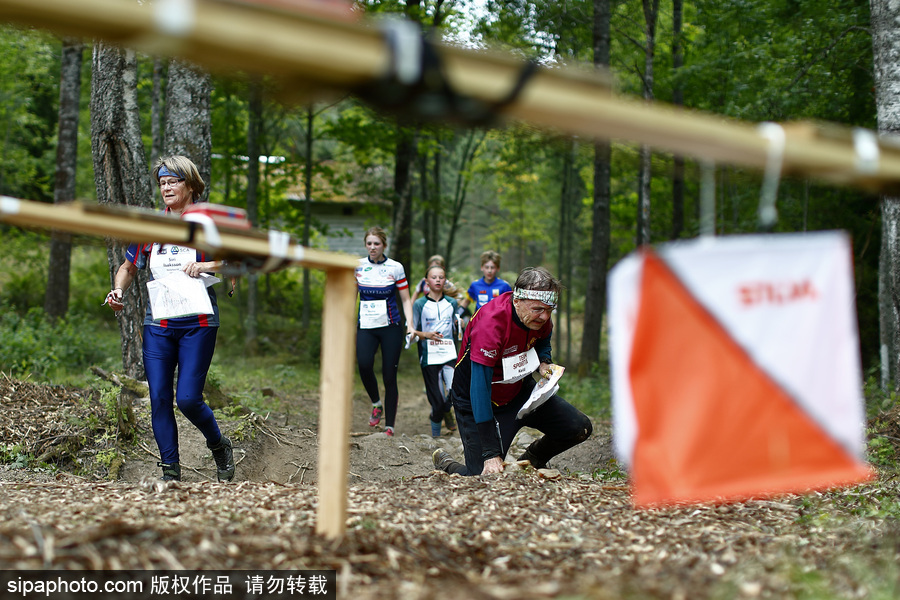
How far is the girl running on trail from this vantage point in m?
8.34

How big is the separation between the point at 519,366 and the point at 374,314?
288 centimetres

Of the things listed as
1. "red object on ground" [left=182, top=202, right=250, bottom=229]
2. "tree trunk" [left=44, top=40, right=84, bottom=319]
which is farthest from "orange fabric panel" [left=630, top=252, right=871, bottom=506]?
"tree trunk" [left=44, top=40, right=84, bottom=319]

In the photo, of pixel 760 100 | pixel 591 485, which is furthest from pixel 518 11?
pixel 591 485

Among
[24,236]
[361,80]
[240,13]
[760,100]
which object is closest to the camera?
[240,13]

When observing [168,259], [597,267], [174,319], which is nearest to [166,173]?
[168,259]

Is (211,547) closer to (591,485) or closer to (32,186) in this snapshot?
(591,485)

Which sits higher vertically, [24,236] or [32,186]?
[32,186]

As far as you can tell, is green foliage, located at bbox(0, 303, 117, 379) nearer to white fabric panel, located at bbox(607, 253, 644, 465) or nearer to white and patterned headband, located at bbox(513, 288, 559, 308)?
white and patterned headband, located at bbox(513, 288, 559, 308)

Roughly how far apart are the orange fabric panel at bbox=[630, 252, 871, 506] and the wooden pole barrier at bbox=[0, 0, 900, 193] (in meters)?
0.42

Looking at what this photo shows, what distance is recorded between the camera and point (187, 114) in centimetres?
740

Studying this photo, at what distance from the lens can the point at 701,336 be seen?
2301 mm

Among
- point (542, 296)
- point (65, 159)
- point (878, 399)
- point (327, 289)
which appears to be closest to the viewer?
point (327, 289)

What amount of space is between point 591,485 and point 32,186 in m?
21.8

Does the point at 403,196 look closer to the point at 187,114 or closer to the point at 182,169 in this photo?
the point at 187,114
